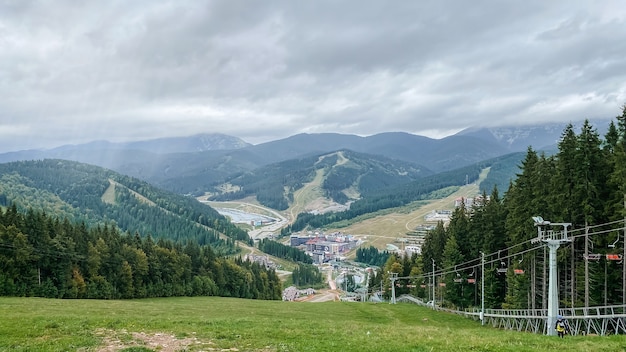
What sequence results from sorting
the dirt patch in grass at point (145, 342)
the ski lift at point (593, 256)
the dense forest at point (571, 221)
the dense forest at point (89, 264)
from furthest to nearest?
the dense forest at point (89, 264)
the dense forest at point (571, 221)
the ski lift at point (593, 256)
the dirt patch in grass at point (145, 342)

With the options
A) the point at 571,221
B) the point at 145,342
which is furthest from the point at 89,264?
the point at 571,221

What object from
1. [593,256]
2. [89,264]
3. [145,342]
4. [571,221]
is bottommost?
[89,264]

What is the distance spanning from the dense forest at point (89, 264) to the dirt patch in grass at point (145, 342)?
1478 inches

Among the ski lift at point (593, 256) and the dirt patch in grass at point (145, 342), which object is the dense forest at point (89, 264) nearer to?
the dirt patch in grass at point (145, 342)

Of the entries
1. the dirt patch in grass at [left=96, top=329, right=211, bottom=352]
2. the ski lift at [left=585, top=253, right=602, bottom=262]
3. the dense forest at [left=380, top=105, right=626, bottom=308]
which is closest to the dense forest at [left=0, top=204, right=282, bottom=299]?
the dirt patch in grass at [left=96, top=329, right=211, bottom=352]

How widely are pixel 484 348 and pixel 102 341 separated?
14407 mm

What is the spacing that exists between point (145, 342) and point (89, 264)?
4617 cm

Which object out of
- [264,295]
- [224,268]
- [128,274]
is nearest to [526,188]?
[128,274]

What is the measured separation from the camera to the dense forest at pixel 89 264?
1928 inches

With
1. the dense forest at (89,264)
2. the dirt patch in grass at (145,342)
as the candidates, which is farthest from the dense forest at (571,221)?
the dense forest at (89,264)

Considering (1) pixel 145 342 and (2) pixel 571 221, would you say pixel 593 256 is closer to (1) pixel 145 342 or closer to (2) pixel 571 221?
(2) pixel 571 221

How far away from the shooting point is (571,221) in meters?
32.2

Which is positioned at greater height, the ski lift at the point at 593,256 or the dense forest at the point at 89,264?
the ski lift at the point at 593,256

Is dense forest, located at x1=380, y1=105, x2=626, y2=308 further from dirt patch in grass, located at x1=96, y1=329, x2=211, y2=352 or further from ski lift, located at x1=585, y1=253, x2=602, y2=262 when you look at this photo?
dirt patch in grass, located at x1=96, y1=329, x2=211, y2=352
